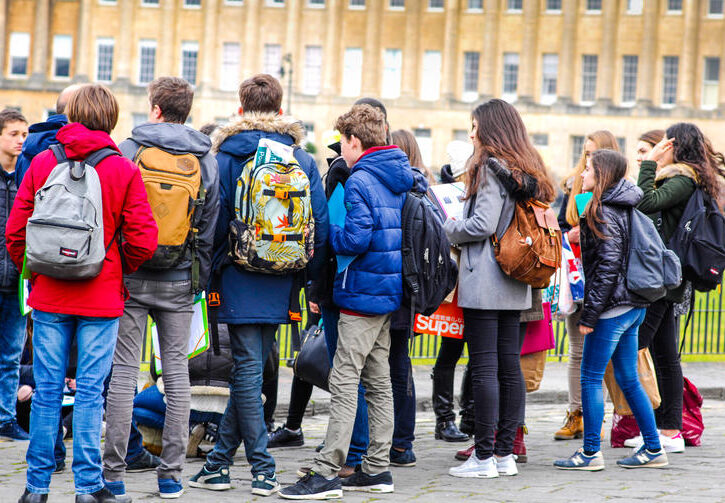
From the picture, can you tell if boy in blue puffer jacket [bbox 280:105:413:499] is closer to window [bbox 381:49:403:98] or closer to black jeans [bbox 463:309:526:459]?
black jeans [bbox 463:309:526:459]

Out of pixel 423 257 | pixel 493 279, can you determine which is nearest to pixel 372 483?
pixel 423 257

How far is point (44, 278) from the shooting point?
5.62m

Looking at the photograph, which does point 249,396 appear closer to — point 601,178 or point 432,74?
point 601,178

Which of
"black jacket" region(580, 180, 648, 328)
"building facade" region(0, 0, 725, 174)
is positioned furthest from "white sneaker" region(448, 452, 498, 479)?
"building facade" region(0, 0, 725, 174)

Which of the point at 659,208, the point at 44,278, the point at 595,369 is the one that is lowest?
the point at 595,369

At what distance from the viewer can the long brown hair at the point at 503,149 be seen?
6930 millimetres

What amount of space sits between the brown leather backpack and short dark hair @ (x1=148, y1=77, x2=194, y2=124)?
80.2 inches

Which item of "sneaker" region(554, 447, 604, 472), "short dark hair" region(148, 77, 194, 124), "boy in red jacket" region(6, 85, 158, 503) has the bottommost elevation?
"sneaker" region(554, 447, 604, 472)

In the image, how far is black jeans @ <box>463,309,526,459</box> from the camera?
22.6ft

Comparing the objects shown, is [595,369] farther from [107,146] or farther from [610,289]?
[107,146]

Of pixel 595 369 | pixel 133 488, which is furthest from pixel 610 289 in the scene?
pixel 133 488

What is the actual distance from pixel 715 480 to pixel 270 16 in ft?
218

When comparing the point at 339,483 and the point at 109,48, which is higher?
the point at 109,48

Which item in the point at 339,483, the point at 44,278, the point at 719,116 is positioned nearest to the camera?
the point at 44,278
